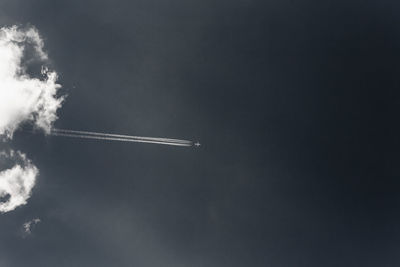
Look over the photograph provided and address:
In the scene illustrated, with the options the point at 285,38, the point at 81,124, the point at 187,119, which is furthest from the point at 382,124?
the point at 81,124

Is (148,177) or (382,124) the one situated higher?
(382,124)

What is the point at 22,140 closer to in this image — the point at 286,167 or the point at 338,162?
the point at 286,167

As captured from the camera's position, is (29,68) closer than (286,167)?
Yes

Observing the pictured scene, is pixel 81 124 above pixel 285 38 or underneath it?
underneath

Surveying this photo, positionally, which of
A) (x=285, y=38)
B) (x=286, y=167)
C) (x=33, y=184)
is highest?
(x=285, y=38)

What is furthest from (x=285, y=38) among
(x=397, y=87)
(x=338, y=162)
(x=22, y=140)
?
(x=22, y=140)

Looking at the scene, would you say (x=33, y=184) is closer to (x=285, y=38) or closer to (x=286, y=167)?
(x=286, y=167)

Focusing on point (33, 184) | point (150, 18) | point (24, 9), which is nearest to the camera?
point (33, 184)

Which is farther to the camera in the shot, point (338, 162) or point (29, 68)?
point (338, 162)

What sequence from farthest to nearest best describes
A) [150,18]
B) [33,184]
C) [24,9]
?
1. [150,18]
2. [24,9]
3. [33,184]
